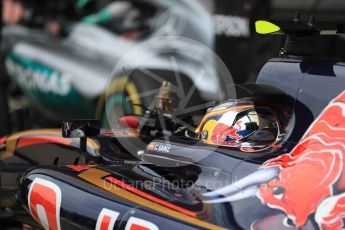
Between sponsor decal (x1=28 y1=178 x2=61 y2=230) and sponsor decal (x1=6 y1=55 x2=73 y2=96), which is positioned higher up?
sponsor decal (x1=28 y1=178 x2=61 y2=230)

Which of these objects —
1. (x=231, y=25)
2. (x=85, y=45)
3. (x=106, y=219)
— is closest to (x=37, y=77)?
(x=85, y=45)

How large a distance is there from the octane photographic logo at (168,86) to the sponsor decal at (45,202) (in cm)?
55

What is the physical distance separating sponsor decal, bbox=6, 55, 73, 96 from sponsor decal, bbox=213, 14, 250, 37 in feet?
6.35

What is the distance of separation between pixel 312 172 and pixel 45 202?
1.26 m

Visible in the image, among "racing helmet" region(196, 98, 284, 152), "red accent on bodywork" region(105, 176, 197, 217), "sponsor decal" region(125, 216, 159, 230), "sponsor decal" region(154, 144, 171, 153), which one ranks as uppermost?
"racing helmet" region(196, 98, 284, 152)

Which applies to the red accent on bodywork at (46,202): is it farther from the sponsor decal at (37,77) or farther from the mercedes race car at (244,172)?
the sponsor decal at (37,77)

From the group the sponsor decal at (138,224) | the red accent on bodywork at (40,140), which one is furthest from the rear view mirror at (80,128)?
the sponsor decal at (138,224)

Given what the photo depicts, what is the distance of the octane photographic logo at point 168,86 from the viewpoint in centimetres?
359

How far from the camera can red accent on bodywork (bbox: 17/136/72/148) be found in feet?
12.2

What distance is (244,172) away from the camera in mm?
2355

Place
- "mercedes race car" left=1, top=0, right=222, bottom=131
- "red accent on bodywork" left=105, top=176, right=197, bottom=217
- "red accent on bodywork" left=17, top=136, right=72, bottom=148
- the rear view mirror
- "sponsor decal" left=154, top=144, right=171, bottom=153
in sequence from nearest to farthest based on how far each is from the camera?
"red accent on bodywork" left=105, top=176, right=197, bottom=217 < "sponsor decal" left=154, top=144, right=171, bottom=153 < the rear view mirror < "red accent on bodywork" left=17, top=136, right=72, bottom=148 < "mercedes race car" left=1, top=0, right=222, bottom=131

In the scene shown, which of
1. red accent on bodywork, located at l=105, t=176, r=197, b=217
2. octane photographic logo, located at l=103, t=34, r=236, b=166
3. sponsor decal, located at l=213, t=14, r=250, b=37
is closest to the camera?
red accent on bodywork, located at l=105, t=176, r=197, b=217

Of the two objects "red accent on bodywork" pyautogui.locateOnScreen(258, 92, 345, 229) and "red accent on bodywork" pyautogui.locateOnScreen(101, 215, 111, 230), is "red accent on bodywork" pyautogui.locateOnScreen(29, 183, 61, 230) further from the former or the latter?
"red accent on bodywork" pyautogui.locateOnScreen(258, 92, 345, 229)

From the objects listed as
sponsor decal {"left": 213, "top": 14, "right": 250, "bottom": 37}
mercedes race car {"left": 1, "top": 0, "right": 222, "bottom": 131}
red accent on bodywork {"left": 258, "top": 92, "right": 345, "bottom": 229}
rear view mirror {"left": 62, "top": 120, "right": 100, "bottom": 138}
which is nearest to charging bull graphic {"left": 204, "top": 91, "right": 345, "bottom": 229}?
red accent on bodywork {"left": 258, "top": 92, "right": 345, "bottom": 229}
